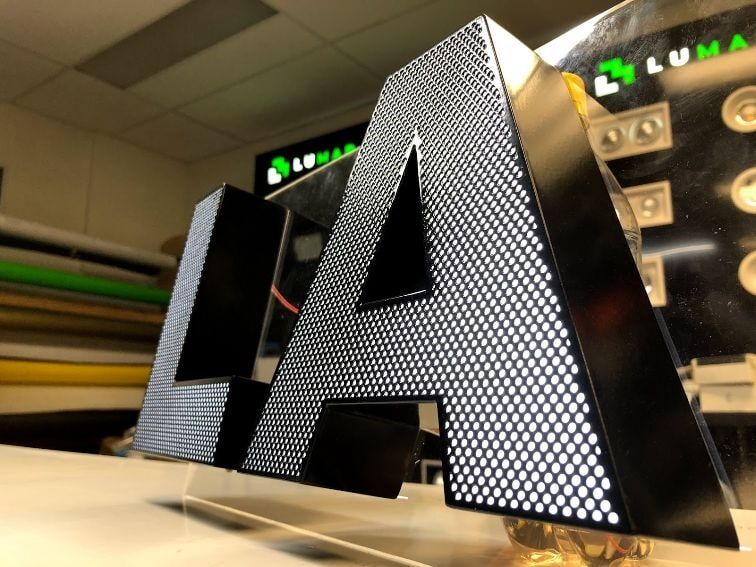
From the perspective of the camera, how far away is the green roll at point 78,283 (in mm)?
2320

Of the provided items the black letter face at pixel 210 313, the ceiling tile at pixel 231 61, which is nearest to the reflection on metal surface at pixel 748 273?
the black letter face at pixel 210 313

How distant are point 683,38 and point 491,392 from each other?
407 mm

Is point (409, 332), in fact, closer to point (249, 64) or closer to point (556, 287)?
point (556, 287)

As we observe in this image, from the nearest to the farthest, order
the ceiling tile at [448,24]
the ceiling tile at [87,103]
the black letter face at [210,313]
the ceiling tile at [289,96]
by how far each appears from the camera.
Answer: the black letter face at [210,313] → the ceiling tile at [448,24] → the ceiling tile at [289,96] → the ceiling tile at [87,103]

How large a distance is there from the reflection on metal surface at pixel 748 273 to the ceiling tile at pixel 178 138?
9.04ft

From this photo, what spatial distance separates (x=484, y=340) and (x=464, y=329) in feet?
0.06

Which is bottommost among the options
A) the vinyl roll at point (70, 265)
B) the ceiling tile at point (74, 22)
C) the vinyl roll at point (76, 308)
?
the vinyl roll at point (76, 308)

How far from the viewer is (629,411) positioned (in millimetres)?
312

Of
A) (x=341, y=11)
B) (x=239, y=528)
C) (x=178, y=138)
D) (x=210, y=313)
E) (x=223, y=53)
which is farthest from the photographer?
(x=178, y=138)

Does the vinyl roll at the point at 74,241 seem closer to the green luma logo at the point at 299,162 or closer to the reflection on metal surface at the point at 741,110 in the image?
the green luma logo at the point at 299,162

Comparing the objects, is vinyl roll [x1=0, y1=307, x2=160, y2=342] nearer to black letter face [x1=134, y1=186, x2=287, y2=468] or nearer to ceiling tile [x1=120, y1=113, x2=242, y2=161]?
ceiling tile [x1=120, y1=113, x2=242, y2=161]

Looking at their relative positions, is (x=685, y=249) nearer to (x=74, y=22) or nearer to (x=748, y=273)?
(x=748, y=273)

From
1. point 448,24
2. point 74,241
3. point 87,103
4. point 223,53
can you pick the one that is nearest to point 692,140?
point 448,24

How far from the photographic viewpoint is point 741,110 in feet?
1.70
